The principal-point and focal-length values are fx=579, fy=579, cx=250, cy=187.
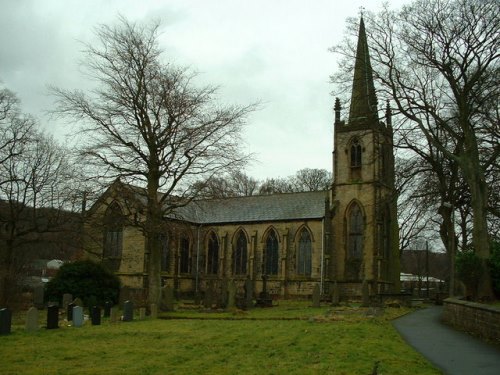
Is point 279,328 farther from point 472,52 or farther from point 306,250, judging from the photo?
point 306,250

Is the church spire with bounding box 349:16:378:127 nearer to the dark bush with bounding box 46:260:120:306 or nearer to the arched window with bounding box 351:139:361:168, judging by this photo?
the arched window with bounding box 351:139:361:168

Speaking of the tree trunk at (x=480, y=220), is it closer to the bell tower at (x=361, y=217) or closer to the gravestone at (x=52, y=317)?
the bell tower at (x=361, y=217)

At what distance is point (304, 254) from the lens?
4206cm

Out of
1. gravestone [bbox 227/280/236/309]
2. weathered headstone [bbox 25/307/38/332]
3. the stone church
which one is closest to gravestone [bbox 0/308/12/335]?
weathered headstone [bbox 25/307/38/332]

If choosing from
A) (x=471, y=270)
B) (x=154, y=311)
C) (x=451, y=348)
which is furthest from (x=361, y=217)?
(x=451, y=348)

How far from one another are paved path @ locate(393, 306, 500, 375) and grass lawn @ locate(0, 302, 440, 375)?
41cm

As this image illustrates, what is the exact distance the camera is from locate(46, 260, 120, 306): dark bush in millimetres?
31422

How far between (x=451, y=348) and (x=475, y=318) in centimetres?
308

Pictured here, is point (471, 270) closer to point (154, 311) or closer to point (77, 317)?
point (154, 311)

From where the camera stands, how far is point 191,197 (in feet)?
86.4

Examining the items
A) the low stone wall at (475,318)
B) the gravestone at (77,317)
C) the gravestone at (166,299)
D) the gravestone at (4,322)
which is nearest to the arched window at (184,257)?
the gravestone at (166,299)

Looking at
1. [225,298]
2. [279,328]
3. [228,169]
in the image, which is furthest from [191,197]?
[279,328]

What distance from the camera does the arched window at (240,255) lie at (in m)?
45.2

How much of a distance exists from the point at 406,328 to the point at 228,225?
28.4 m
